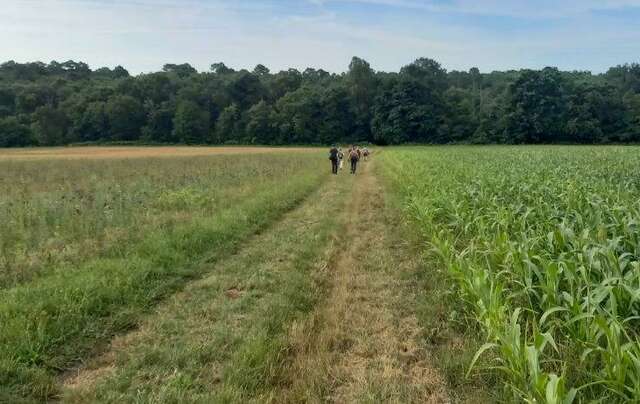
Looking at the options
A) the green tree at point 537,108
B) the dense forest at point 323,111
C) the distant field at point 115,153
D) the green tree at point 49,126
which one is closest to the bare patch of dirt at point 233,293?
the distant field at point 115,153

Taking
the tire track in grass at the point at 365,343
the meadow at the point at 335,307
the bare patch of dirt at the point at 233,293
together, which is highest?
the meadow at the point at 335,307

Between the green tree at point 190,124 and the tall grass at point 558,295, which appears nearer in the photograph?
the tall grass at point 558,295

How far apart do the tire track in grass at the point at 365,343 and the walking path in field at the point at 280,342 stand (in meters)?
0.01

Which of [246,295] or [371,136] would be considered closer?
[246,295]

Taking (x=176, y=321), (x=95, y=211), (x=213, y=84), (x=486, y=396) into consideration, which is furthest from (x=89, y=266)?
(x=213, y=84)

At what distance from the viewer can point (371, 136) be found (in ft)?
280

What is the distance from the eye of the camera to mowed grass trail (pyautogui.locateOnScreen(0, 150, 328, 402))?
455 centimetres

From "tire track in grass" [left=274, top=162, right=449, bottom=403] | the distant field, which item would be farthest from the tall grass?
the distant field

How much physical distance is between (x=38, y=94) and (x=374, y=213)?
324 feet

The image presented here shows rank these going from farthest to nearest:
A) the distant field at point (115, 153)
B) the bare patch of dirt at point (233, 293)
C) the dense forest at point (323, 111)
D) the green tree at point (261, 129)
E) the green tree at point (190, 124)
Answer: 1. the green tree at point (190, 124)
2. the green tree at point (261, 129)
3. the dense forest at point (323, 111)
4. the distant field at point (115, 153)
5. the bare patch of dirt at point (233, 293)

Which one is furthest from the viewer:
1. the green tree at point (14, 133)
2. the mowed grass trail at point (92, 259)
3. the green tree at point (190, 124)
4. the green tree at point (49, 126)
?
the green tree at point (190, 124)

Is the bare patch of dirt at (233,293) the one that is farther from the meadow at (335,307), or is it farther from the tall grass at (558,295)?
the tall grass at (558,295)

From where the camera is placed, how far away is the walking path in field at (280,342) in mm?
3930

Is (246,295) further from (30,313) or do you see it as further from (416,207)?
(416,207)
